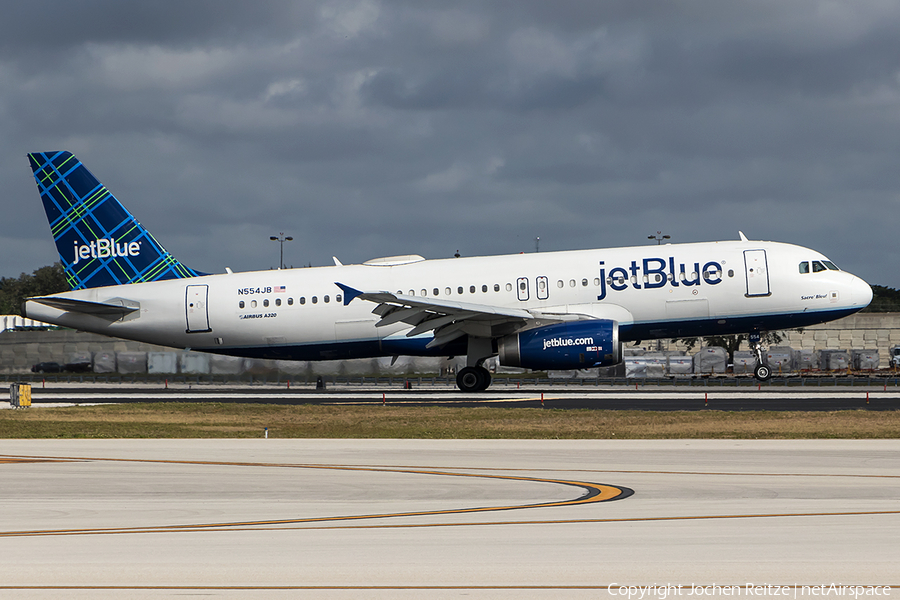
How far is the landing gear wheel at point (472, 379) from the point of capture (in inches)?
1486

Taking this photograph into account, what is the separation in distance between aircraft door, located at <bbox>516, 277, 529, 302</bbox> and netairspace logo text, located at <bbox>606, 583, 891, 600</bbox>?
28585mm

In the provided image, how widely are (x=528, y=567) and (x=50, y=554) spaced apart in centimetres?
461

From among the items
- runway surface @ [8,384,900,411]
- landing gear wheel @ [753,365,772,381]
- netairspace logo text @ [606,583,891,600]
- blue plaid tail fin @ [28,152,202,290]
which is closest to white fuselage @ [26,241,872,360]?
blue plaid tail fin @ [28,152,202,290]

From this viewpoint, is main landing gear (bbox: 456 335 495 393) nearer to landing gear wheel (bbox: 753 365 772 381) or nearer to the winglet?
the winglet

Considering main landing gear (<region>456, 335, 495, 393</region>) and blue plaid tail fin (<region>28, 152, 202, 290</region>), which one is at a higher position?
blue plaid tail fin (<region>28, 152, 202, 290</region>)

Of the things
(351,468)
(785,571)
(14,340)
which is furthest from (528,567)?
(14,340)

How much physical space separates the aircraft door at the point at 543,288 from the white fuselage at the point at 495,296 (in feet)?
0.13

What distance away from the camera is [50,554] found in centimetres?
903

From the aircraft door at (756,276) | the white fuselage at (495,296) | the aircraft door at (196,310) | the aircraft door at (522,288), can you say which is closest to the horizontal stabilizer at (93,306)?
the white fuselage at (495,296)

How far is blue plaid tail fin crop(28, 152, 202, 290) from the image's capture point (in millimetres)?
39469

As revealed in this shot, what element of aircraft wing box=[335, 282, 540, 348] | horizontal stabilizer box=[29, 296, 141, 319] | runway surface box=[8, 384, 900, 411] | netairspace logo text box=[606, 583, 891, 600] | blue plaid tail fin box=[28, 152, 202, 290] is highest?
blue plaid tail fin box=[28, 152, 202, 290]

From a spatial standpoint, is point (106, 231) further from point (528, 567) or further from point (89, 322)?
point (528, 567)

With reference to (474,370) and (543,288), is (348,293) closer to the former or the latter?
(474,370)

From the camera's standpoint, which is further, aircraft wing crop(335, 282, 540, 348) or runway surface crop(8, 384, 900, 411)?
aircraft wing crop(335, 282, 540, 348)
